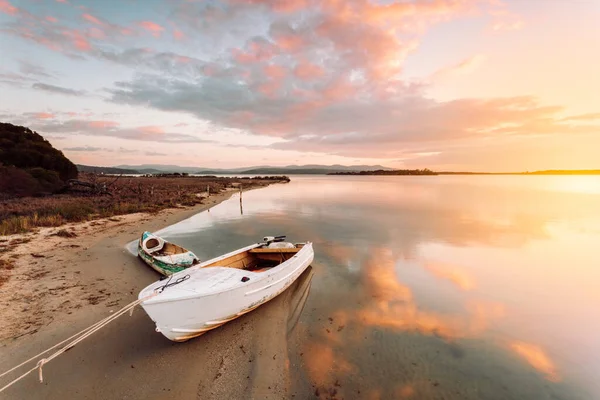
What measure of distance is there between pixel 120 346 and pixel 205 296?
2.61 metres

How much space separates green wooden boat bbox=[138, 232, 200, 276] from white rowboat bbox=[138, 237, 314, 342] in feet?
7.25

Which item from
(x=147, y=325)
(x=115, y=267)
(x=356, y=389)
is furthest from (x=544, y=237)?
(x=115, y=267)

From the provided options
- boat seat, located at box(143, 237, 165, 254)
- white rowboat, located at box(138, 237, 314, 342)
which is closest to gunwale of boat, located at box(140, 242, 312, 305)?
white rowboat, located at box(138, 237, 314, 342)

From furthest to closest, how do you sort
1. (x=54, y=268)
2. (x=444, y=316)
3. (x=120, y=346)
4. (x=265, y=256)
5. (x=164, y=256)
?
(x=265, y=256)
(x=164, y=256)
(x=54, y=268)
(x=444, y=316)
(x=120, y=346)

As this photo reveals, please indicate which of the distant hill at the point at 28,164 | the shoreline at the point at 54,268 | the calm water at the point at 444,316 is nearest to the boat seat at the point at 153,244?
the shoreline at the point at 54,268

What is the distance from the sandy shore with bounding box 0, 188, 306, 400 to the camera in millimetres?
5895

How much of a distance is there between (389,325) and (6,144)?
47424 millimetres

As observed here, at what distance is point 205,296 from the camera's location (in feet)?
22.8

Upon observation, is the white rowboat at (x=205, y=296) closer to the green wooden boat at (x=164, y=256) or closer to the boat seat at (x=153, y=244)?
the green wooden boat at (x=164, y=256)

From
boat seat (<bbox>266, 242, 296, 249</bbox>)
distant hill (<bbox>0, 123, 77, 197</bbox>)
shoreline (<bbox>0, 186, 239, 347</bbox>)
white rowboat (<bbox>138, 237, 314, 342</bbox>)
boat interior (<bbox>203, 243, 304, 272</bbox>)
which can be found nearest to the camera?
white rowboat (<bbox>138, 237, 314, 342</bbox>)

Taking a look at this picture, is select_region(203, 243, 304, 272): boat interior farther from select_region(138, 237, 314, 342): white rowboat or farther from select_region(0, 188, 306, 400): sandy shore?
select_region(138, 237, 314, 342): white rowboat

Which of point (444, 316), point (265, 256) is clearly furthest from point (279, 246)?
point (444, 316)

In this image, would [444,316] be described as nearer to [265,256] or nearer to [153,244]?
[265,256]

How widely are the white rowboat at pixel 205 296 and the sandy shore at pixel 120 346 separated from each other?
507 mm
